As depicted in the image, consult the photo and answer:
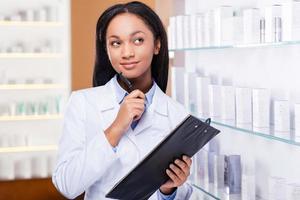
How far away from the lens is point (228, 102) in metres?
2.06

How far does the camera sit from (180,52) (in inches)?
112

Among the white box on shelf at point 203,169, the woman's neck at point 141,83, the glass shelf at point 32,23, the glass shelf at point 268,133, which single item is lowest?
the white box on shelf at point 203,169

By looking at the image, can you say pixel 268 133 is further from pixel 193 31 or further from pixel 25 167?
pixel 25 167

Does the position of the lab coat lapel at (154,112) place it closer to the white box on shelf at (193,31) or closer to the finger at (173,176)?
the finger at (173,176)

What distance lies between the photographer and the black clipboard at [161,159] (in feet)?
3.75

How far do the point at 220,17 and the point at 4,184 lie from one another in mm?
2477

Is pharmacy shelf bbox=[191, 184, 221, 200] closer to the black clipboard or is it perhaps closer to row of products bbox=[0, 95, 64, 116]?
the black clipboard

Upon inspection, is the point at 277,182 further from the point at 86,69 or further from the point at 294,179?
the point at 86,69

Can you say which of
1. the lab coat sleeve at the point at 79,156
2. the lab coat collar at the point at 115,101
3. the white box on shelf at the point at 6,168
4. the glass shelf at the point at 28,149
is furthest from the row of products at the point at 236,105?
the white box on shelf at the point at 6,168

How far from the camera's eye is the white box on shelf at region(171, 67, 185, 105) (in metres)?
2.64

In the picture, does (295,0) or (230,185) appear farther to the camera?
(230,185)

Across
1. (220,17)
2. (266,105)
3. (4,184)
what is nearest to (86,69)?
(4,184)

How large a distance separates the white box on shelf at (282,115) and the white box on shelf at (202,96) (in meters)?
0.61

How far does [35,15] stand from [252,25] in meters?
2.68
